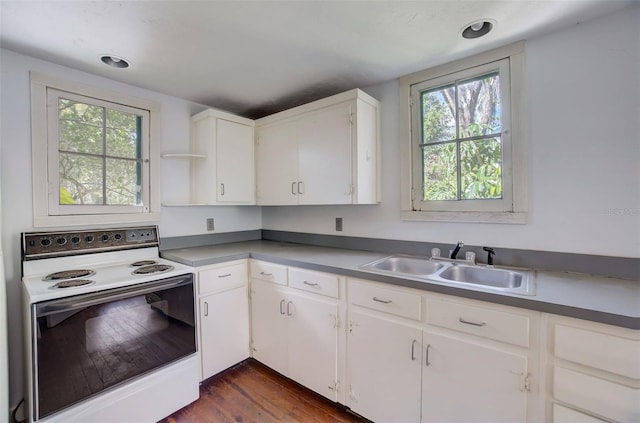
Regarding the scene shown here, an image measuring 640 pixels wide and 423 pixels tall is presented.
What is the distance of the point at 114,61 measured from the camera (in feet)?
Result: 5.86

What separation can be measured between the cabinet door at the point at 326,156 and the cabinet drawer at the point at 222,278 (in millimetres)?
734

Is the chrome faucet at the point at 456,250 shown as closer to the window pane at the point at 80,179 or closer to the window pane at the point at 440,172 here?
the window pane at the point at 440,172

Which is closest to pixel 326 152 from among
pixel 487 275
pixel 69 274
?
pixel 487 275

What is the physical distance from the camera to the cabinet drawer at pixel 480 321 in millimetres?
Result: 1158

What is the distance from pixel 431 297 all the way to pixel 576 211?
3.09ft

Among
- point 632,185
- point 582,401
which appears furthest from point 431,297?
point 632,185

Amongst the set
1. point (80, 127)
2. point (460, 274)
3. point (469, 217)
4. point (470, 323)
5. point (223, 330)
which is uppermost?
point (80, 127)

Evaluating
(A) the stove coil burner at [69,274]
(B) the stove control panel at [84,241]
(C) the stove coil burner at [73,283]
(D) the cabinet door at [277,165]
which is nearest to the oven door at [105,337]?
(C) the stove coil burner at [73,283]

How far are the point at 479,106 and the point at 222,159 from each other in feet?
6.48

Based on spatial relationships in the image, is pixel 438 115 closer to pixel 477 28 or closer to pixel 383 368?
pixel 477 28

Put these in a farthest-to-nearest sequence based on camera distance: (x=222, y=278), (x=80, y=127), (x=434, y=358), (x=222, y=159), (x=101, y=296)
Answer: (x=222, y=159)
(x=222, y=278)
(x=80, y=127)
(x=101, y=296)
(x=434, y=358)

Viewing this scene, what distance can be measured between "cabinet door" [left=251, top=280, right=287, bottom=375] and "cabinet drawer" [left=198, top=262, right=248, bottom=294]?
11cm

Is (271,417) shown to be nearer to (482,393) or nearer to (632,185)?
(482,393)

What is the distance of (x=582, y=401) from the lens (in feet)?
3.40
